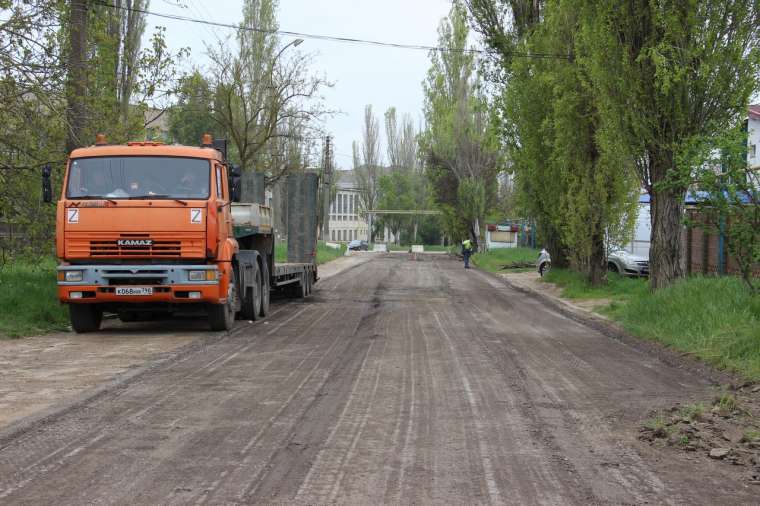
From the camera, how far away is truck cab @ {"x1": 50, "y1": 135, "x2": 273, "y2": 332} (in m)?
13.6

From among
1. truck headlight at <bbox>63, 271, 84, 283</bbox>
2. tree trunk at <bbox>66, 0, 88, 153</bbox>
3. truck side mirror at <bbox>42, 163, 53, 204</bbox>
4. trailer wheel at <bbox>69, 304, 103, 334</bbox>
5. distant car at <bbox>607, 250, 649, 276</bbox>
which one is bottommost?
trailer wheel at <bbox>69, 304, 103, 334</bbox>

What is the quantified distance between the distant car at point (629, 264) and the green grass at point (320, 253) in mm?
11757

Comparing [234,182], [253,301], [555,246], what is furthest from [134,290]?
[555,246]

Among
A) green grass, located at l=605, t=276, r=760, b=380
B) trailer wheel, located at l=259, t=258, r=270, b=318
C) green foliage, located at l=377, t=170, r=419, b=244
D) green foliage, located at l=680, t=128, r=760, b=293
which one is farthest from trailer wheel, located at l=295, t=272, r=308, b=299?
green foliage, located at l=377, t=170, r=419, b=244

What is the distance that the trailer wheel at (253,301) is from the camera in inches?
652

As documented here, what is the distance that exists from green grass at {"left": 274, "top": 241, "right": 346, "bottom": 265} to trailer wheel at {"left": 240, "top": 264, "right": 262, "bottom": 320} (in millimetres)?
2537

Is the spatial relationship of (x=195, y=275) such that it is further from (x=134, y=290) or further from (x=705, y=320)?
(x=705, y=320)

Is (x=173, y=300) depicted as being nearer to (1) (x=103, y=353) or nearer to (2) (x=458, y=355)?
(1) (x=103, y=353)

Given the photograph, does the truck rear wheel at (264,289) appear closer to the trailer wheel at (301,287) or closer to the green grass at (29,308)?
the green grass at (29,308)

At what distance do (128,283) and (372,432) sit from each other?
7.71 metres

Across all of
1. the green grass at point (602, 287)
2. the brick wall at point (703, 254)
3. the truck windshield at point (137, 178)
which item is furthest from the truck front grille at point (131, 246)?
the brick wall at point (703, 254)

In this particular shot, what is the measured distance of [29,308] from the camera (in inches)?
603

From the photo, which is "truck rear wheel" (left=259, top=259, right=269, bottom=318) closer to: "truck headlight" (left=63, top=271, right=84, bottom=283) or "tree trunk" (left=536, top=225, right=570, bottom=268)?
"truck headlight" (left=63, top=271, right=84, bottom=283)

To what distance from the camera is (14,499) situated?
5.19 meters
